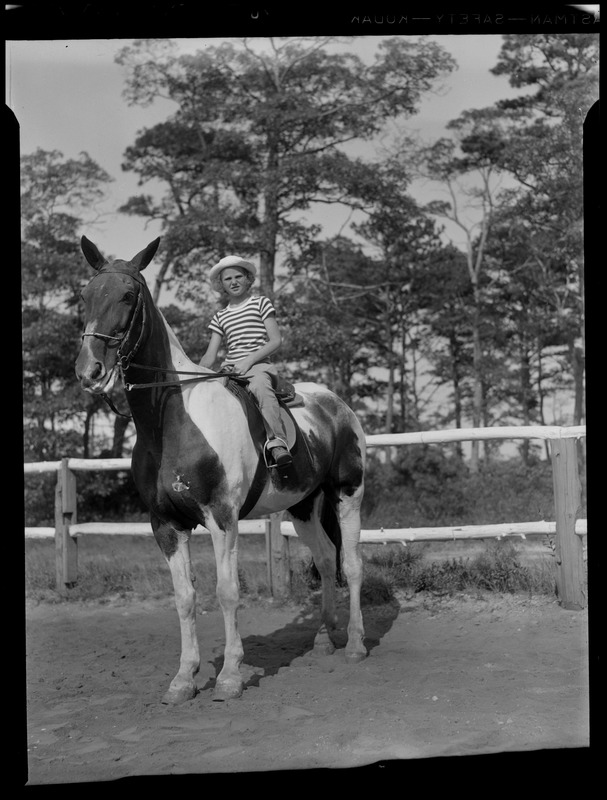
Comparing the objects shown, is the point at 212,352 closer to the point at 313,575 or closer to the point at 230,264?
the point at 230,264

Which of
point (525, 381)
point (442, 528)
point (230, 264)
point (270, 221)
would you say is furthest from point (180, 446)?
point (525, 381)

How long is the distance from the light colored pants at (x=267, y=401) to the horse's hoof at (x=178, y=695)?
4.74 ft

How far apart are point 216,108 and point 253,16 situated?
9.50 m

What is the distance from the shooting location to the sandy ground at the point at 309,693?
324 cm

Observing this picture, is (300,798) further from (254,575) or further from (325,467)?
(254,575)

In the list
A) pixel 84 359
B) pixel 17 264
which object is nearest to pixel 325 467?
pixel 84 359

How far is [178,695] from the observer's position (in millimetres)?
4070

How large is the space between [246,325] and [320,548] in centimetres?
173

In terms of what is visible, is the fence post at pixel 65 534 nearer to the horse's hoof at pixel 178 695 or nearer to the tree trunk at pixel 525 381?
the horse's hoof at pixel 178 695

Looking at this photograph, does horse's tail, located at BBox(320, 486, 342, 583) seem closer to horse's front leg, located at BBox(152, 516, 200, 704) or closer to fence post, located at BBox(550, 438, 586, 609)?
horse's front leg, located at BBox(152, 516, 200, 704)

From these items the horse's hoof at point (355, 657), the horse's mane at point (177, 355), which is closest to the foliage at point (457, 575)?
the horse's hoof at point (355, 657)

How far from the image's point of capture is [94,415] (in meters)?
11.3

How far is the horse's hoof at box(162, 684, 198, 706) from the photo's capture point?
4059mm

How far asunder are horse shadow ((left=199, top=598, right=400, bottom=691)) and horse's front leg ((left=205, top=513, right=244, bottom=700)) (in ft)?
0.75
